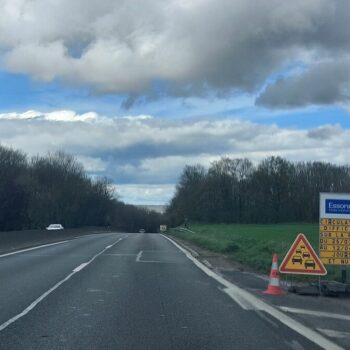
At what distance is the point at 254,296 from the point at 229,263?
35.6ft

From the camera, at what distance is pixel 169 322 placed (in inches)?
382

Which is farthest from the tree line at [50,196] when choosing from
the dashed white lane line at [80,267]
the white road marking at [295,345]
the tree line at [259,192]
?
the white road marking at [295,345]

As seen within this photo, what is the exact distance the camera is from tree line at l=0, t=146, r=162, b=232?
276ft

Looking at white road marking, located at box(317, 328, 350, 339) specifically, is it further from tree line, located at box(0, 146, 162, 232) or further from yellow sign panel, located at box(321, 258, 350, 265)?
tree line, located at box(0, 146, 162, 232)

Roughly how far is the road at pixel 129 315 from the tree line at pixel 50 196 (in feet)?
226

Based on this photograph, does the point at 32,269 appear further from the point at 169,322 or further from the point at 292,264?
the point at 169,322

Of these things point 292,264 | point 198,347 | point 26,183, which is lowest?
point 198,347

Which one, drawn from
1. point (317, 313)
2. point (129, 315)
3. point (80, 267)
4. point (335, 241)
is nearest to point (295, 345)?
point (317, 313)

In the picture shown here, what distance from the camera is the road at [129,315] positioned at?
26.8 ft

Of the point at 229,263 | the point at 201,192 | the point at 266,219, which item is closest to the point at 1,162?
the point at 201,192

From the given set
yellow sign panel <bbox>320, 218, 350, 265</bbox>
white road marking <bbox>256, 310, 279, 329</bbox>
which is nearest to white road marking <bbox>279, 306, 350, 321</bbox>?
white road marking <bbox>256, 310, 279, 329</bbox>

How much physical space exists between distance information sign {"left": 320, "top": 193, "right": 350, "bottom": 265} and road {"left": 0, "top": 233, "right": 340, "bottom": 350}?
9.24ft

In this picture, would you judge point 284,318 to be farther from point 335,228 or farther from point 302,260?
point 335,228

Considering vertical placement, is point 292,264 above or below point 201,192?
below
